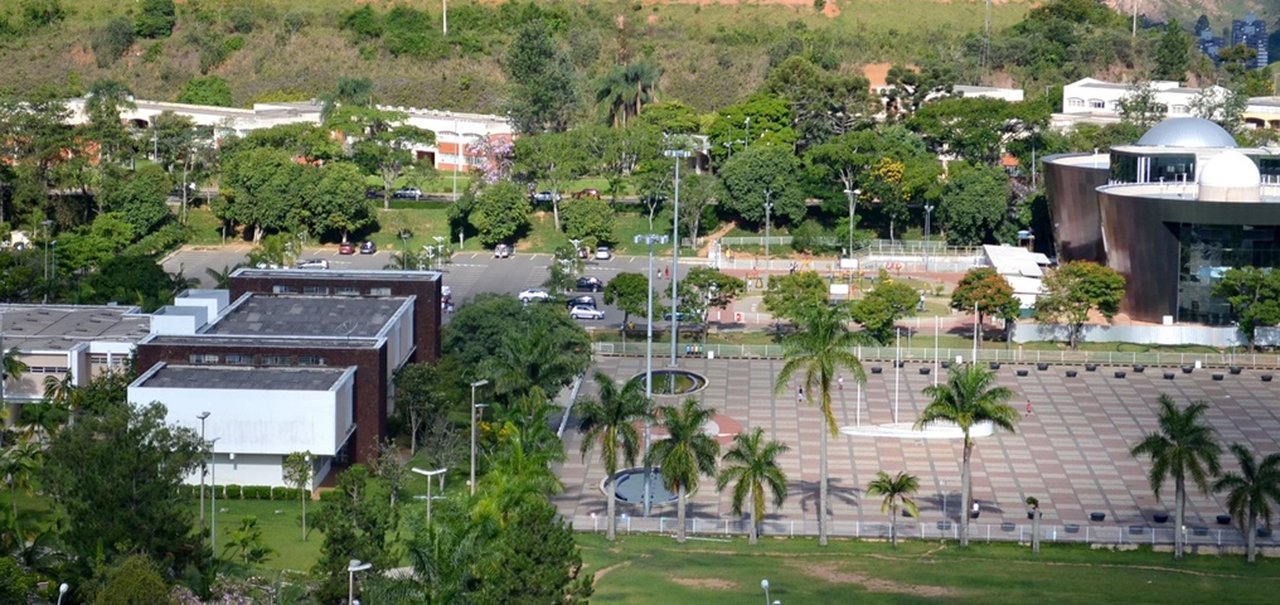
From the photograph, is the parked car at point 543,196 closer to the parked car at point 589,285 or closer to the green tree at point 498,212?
the green tree at point 498,212

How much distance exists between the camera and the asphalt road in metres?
111

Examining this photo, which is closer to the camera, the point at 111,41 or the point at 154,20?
the point at 111,41

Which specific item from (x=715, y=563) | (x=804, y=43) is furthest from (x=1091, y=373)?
(x=804, y=43)

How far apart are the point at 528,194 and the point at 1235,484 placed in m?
65.1

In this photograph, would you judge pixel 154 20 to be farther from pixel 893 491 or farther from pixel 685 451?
pixel 893 491

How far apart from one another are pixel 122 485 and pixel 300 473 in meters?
11.7

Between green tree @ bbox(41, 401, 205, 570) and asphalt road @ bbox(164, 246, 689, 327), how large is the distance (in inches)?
1768

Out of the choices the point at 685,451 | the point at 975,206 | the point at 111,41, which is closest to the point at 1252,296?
the point at 975,206

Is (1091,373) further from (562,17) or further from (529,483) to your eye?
(562,17)

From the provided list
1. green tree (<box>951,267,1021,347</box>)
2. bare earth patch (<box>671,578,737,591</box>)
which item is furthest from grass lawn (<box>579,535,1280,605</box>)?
green tree (<box>951,267,1021,347</box>)

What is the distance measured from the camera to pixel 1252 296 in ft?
328

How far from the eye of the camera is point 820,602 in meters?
61.5

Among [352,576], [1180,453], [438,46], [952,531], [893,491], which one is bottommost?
[952,531]

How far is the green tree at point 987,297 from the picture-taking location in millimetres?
99312
